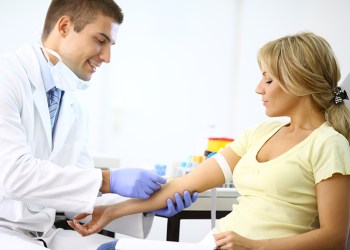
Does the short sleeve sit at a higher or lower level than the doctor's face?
lower

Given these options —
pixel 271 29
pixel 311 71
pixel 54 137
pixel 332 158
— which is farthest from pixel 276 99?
pixel 271 29

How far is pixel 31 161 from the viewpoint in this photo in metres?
1.20

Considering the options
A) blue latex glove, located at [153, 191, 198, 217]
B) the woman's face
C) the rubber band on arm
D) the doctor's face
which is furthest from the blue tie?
the woman's face

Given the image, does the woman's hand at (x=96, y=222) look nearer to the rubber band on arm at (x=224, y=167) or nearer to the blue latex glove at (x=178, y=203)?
the blue latex glove at (x=178, y=203)

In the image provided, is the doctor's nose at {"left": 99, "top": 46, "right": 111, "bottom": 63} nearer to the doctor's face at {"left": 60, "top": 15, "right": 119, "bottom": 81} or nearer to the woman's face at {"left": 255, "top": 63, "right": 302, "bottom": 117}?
the doctor's face at {"left": 60, "top": 15, "right": 119, "bottom": 81}

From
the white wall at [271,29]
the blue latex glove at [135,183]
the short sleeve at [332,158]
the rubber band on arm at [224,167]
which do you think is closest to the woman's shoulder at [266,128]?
the rubber band on arm at [224,167]

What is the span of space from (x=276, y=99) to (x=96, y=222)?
28.4 inches

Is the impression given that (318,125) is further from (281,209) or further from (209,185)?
(209,185)

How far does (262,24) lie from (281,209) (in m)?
2.36

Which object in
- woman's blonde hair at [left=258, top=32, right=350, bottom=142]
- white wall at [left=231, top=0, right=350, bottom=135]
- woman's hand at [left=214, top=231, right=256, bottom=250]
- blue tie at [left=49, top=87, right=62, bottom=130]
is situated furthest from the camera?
white wall at [left=231, top=0, right=350, bottom=135]

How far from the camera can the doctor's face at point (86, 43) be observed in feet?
5.18

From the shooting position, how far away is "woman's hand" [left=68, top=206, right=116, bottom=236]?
1327mm

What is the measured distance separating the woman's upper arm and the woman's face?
0.26 m

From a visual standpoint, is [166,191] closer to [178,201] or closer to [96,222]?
[178,201]
